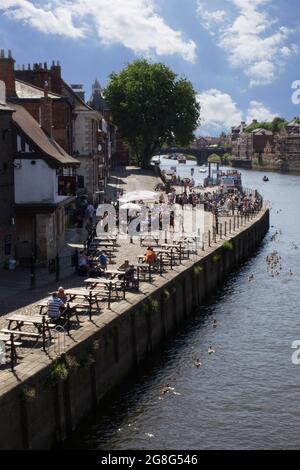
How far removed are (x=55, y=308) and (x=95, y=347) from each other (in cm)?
203

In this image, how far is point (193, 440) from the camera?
21.1 meters

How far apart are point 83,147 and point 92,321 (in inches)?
1439

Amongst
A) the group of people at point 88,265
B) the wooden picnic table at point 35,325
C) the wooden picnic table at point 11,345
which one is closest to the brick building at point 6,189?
the group of people at point 88,265

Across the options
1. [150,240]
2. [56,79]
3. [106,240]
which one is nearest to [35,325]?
[106,240]

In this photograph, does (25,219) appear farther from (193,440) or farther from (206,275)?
(193,440)

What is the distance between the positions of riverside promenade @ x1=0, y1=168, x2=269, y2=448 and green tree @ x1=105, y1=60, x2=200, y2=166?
62607 mm

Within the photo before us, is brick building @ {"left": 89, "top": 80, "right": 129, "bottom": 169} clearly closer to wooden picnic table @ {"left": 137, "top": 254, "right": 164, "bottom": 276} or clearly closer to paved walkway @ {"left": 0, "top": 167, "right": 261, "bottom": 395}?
paved walkway @ {"left": 0, "top": 167, "right": 261, "bottom": 395}

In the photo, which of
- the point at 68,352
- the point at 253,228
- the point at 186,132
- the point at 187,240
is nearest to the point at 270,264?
the point at 253,228

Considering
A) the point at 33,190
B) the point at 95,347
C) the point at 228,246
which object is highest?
the point at 33,190

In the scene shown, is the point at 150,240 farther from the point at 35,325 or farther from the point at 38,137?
the point at 35,325

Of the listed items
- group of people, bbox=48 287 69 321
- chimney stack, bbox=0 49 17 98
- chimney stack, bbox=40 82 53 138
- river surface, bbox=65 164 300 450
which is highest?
chimney stack, bbox=0 49 17 98

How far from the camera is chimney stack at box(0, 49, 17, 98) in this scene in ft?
131

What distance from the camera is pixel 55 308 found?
75.3 ft

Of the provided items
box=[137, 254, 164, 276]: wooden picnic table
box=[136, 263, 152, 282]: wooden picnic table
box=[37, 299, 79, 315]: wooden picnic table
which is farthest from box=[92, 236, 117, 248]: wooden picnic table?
box=[37, 299, 79, 315]: wooden picnic table
